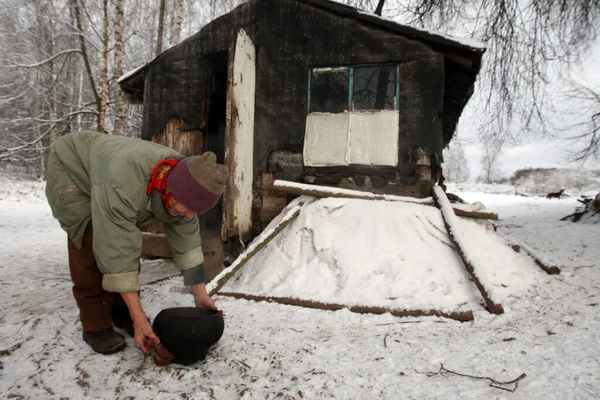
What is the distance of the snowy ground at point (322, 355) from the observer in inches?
69.9

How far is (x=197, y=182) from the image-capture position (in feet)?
5.93

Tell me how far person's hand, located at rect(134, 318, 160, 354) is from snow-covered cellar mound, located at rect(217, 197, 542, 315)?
153 cm

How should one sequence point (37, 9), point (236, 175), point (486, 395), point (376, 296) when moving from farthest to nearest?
point (37, 9)
point (236, 175)
point (376, 296)
point (486, 395)

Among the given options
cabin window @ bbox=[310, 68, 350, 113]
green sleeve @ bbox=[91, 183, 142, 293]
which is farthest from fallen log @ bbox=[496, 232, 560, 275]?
green sleeve @ bbox=[91, 183, 142, 293]

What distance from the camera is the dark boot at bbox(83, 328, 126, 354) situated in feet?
6.87

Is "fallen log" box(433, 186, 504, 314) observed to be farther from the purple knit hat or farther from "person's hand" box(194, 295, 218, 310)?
the purple knit hat

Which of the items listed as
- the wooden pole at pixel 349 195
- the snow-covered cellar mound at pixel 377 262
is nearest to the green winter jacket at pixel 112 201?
the snow-covered cellar mound at pixel 377 262

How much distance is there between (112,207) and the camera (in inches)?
69.1

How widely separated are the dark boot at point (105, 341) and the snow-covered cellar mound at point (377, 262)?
1.33 metres

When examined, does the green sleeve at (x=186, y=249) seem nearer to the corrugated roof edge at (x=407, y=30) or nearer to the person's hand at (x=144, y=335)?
the person's hand at (x=144, y=335)

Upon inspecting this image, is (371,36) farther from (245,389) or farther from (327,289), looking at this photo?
(245,389)

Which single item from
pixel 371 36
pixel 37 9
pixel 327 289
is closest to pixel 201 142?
pixel 371 36

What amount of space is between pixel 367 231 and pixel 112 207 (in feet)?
9.09

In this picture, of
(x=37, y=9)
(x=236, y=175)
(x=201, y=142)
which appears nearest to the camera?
(x=236, y=175)
